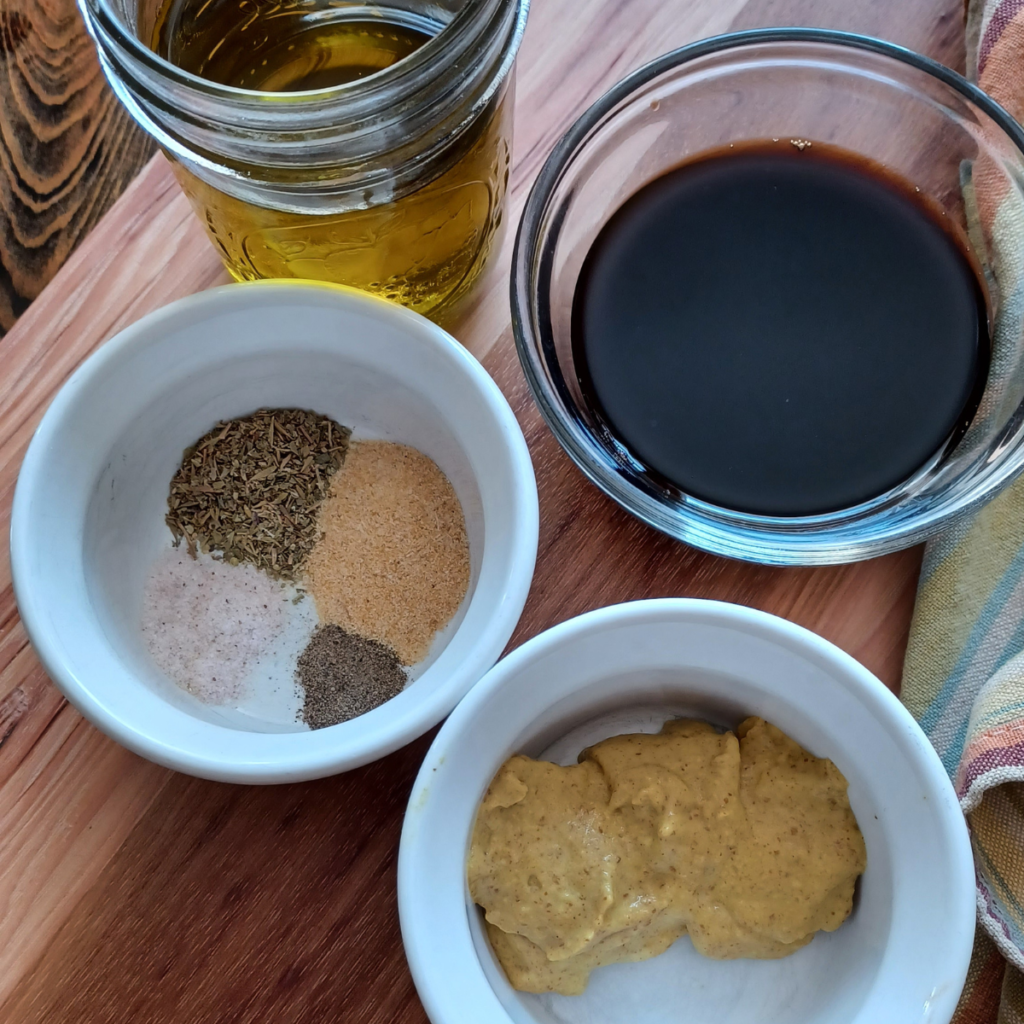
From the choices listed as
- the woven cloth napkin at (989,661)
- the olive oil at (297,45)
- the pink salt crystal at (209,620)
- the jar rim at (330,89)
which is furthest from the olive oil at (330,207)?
the woven cloth napkin at (989,661)

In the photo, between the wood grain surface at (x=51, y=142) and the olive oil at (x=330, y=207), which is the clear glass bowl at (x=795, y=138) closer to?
the olive oil at (x=330, y=207)

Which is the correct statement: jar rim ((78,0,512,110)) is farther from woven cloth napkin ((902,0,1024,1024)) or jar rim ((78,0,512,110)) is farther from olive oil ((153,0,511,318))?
woven cloth napkin ((902,0,1024,1024))

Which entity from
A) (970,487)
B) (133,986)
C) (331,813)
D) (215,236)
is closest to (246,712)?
(331,813)

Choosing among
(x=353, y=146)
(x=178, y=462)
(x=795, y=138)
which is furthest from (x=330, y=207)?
(x=795, y=138)

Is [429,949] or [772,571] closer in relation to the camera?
[429,949]

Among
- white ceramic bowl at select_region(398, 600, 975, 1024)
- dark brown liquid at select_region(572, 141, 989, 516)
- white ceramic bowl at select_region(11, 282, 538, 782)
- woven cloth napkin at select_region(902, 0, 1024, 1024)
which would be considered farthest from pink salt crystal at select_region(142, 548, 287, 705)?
woven cloth napkin at select_region(902, 0, 1024, 1024)

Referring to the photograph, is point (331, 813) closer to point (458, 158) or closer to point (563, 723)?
point (563, 723)

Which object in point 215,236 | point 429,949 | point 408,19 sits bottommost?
point 429,949

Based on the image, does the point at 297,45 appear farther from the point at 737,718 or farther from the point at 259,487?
the point at 737,718
